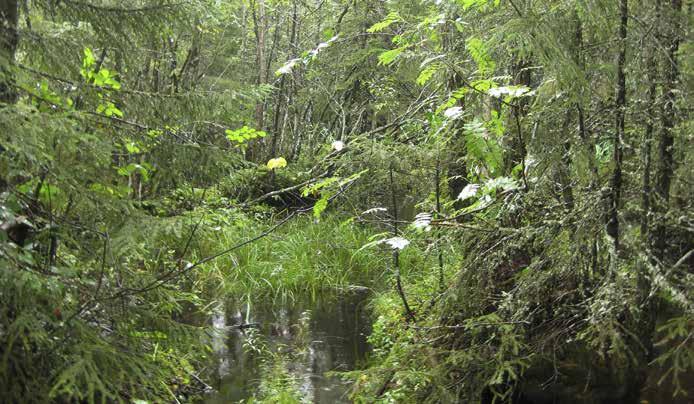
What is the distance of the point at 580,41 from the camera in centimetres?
344

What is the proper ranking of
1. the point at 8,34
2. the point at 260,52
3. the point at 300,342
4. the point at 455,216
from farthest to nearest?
the point at 260,52 → the point at 300,342 → the point at 455,216 → the point at 8,34

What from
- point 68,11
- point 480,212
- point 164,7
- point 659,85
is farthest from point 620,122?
point 68,11

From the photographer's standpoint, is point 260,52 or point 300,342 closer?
point 300,342

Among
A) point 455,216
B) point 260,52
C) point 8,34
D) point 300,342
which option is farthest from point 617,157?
point 260,52

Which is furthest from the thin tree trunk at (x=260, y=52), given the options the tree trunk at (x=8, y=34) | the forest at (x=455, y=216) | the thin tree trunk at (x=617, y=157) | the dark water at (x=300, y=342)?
the thin tree trunk at (x=617, y=157)

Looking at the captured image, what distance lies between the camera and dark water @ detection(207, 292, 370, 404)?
5.39 metres

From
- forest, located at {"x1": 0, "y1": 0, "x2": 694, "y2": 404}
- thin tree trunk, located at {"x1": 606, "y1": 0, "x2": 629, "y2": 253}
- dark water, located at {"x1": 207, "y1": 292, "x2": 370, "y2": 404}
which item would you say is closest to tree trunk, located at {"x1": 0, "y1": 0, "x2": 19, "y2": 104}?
forest, located at {"x1": 0, "y1": 0, "x2": 694, "y2": 404}

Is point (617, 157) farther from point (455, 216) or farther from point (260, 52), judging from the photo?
point (260, 52)

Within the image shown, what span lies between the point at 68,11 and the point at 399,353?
343cm

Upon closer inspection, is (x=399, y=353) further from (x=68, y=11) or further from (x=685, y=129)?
(x=68, y=11)

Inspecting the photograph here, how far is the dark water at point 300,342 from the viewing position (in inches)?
212

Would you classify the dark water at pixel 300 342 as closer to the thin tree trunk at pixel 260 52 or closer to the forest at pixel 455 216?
the forest at pixel 455 216

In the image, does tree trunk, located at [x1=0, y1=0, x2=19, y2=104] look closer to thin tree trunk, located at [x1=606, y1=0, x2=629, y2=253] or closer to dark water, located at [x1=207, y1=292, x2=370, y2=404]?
dark water, located at [x1=207, y1=292, x2=370, y2=404]

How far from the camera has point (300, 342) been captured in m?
6.39
